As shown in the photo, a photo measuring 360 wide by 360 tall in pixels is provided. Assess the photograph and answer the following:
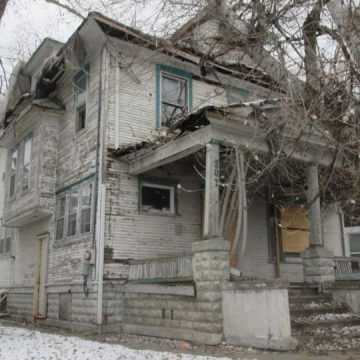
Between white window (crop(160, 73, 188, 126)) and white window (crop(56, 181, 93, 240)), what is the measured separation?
9.45 ft

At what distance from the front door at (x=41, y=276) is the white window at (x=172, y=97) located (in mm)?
5166

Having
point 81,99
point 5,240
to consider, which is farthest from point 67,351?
point 5,240

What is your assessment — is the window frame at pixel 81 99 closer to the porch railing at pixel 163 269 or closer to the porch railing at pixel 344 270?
the porch railing at pixel 163 269

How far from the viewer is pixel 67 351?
8305 millimetres

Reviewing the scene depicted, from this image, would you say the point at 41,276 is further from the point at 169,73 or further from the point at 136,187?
the point at 169,73

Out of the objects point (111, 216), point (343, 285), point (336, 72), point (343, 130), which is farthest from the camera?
point (111, 216)

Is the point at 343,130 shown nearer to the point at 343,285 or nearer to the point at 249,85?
the point at 343,285

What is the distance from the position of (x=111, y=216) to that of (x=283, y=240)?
5.88 meters

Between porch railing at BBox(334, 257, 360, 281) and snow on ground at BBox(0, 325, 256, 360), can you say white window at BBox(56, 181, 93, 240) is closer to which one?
snow on ground at BBox(0, 325, 256, 360)

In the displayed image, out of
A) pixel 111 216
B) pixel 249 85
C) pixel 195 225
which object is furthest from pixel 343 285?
pixel 249 85

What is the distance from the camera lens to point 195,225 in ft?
43.3

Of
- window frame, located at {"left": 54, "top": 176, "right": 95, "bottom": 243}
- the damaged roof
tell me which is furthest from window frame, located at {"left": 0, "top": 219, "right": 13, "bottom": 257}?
the damaged roof

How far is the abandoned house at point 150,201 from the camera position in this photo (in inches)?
366

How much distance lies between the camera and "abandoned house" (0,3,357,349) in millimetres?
9289
